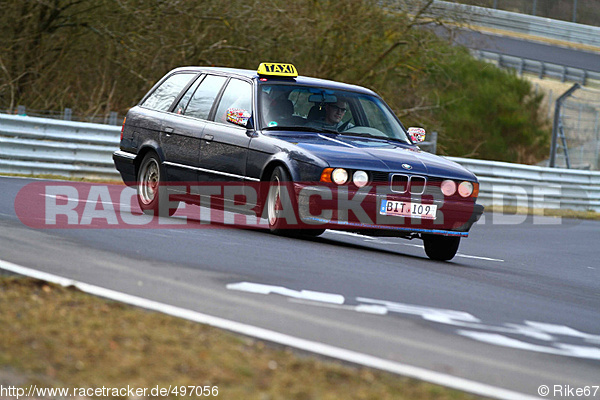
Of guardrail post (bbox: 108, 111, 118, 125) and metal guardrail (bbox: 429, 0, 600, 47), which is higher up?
metal guardrail (bbox: 429, 0, 600, 47)

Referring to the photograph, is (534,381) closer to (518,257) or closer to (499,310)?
(499,310)

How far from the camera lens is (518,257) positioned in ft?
39.9

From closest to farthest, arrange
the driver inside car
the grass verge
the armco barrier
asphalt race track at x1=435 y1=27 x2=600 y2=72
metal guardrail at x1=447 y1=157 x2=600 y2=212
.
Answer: the grass verge < the driver inside car < the armco barrier < metal guardrail at x1=447 y1=157 x2=600 y2=212 < asphalt race track at x1=435 y1=27 x2=600 y2=72

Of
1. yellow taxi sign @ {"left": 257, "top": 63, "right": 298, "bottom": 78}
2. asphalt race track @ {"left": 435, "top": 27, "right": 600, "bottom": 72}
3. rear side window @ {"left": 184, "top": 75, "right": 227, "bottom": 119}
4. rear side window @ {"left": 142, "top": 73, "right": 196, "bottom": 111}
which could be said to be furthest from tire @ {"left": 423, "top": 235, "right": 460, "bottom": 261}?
asphalt race track @ {"left": 435, "top": 27, "right": 600, "bottom": 72}

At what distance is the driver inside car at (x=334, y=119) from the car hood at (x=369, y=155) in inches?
8.7

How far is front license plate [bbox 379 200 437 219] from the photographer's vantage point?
9547mm

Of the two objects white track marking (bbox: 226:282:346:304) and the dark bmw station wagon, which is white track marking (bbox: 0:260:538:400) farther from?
the dark bmw station wagon

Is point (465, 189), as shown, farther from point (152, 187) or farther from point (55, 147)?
point (55, 147)

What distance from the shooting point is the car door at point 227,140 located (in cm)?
1041

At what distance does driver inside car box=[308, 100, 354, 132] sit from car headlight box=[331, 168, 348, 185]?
1.27m

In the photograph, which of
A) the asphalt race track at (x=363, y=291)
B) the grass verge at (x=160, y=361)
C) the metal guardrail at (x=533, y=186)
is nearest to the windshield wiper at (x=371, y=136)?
the asphalt race track at (x=363, y=291)

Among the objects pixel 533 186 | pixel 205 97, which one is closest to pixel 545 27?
pixel 533 186

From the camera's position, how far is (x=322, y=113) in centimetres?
1077

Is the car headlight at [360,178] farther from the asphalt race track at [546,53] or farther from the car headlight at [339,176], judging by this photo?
the asphalt race track at [546,53]
